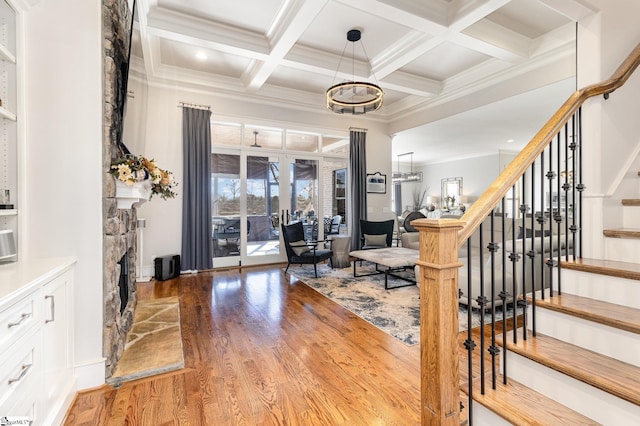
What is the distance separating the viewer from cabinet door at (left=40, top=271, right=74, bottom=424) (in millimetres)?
1567

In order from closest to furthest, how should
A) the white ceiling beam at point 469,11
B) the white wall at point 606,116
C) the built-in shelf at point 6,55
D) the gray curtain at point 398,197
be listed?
the built-in shelf at point 6,55 → the white wall at point 606,116 → the white ceiling beam at point 469,11 → the gray curtain at point 398,197

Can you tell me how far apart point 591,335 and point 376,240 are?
4.63 m

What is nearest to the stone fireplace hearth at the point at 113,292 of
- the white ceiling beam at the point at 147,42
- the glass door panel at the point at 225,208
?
the white ceiling beam at the point at 147,42

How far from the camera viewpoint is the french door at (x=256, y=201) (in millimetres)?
5707

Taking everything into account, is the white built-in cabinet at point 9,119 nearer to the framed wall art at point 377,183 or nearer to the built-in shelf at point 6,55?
the built-in shelf at point 6,55

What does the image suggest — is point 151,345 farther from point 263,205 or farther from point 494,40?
point 494,40

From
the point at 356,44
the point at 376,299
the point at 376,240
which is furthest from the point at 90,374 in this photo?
the point at 376,240

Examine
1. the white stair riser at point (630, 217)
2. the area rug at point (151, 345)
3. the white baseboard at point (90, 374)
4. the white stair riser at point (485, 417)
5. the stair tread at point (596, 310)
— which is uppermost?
the white stair riser at point (630, 217)

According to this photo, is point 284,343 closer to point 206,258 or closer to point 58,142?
point 58,142

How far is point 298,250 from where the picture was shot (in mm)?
5133

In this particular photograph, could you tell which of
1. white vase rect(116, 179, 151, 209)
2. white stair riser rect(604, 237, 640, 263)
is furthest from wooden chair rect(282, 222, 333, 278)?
white stair riser rect(604, 237, 640, 263)

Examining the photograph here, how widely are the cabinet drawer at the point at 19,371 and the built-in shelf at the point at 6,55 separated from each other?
5.03 ft

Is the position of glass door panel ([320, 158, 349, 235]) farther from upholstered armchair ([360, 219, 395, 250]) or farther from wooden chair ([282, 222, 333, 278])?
wooden chair ([282, 222, 333, 278])

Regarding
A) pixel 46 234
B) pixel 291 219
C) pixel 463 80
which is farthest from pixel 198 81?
pixel 463 80
